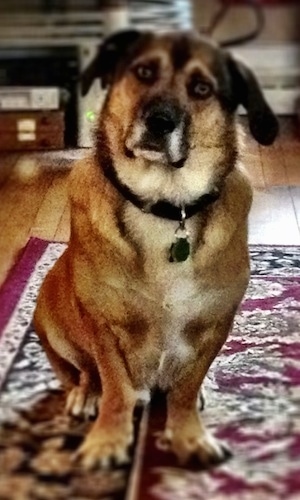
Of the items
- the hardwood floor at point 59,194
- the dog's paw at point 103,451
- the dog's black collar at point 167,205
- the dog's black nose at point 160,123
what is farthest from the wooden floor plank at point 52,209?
the dog's paw at point 103,451

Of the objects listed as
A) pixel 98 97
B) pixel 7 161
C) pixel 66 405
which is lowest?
pixel 66 405

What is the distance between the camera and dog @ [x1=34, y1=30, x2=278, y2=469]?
1.22 metres

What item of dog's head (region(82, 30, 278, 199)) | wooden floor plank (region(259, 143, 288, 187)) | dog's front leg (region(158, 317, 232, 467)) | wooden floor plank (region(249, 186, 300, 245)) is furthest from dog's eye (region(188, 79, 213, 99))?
dog's front leg (region(158, 317, 232, 467))

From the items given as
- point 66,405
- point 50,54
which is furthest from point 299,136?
point 66,405

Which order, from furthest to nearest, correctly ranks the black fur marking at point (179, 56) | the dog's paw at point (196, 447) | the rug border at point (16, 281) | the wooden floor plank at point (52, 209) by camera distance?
the rug border at point (16, 281)
the wooden floor plank at point (52, 209)
the dog's paw at point (196, 447)
the black fur marking at point (179, 56)

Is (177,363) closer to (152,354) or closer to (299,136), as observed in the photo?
(152,354)

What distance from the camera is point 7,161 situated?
1427 millimetres

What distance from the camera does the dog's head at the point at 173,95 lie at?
47.3 inches

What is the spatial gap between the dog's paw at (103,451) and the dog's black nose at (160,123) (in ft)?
1.28

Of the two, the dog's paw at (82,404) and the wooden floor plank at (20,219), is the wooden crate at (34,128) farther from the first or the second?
the dog's paw at (82,404)

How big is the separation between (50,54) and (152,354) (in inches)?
16.6

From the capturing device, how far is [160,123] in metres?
1.22

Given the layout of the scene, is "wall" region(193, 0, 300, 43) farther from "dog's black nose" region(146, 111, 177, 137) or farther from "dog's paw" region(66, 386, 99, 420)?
"dog's paw" region(66, 386, 99, 420)

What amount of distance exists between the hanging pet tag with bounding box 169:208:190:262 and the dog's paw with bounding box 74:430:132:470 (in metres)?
0.24
